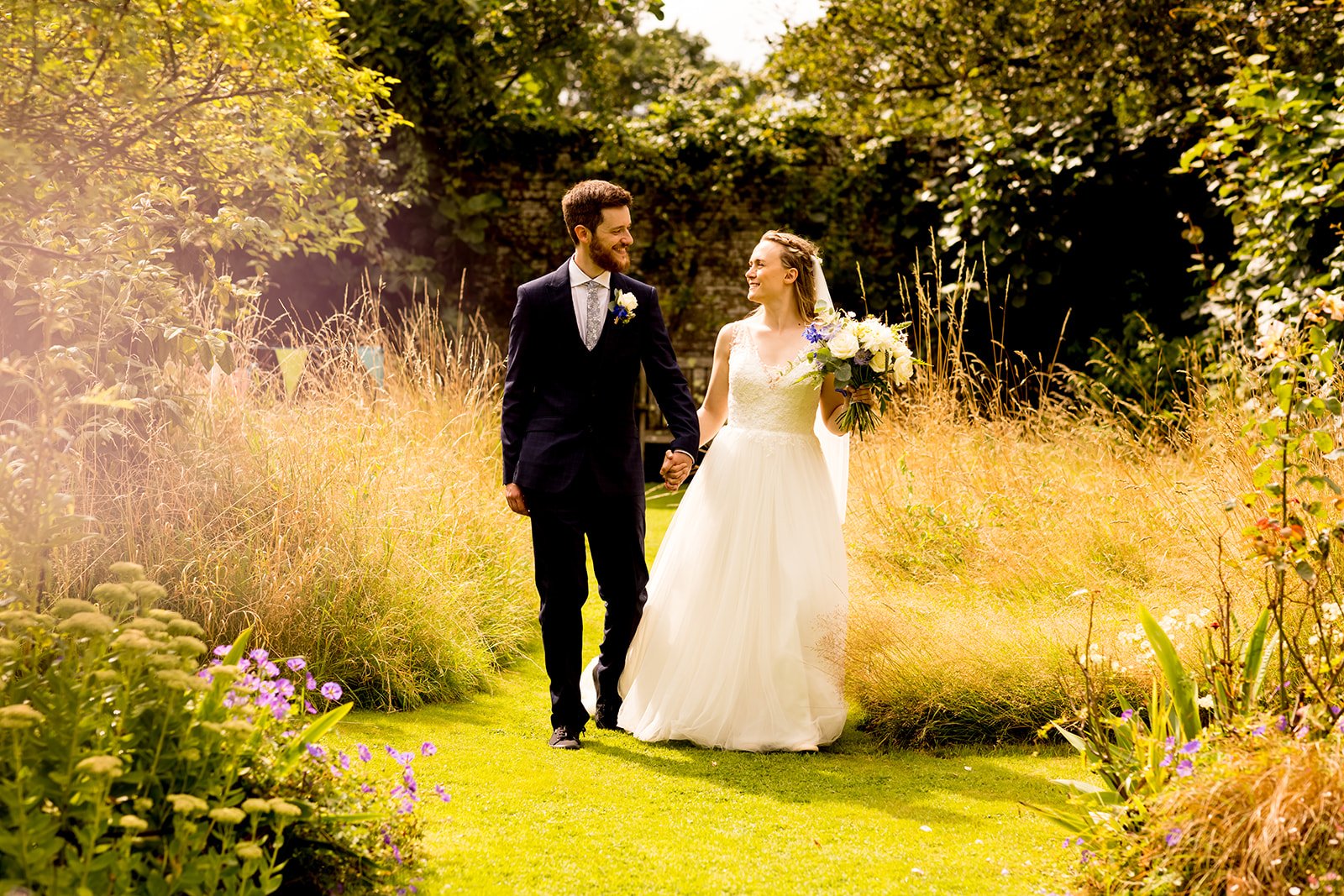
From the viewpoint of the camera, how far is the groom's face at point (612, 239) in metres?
4.11

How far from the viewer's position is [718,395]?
4820 mm

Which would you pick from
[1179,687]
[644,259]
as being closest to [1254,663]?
[1179,687]

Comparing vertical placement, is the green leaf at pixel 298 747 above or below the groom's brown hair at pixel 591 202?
below

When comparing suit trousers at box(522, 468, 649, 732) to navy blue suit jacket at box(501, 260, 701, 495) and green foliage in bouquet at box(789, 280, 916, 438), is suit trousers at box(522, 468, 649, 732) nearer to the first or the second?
navy blue suit jacket at box(501, 260, 701, 495)

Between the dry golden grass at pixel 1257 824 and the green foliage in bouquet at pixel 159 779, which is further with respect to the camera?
the dry golden grass at pixel 1257 824

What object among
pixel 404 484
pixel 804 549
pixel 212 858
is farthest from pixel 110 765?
pixel 404 484

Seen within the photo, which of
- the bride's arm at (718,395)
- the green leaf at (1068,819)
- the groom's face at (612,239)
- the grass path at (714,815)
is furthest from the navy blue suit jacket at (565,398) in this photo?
the green leaf at (1068,819)

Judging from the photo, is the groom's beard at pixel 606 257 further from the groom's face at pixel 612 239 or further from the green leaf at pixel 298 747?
the green leaf at pixel 298 747

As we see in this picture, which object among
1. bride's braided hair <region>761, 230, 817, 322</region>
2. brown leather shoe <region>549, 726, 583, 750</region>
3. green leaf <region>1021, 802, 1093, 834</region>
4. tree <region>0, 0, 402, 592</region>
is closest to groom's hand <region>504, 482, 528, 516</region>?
brown leather shoe <region>549, 726, 583, 750</region>

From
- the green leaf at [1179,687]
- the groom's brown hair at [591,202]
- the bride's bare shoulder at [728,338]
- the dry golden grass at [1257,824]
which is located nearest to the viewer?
the dry golden grass at [1257,824]

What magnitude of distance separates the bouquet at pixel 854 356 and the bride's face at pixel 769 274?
0.22 metres

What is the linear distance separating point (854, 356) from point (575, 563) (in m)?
1.24

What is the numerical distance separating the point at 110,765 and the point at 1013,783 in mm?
2815

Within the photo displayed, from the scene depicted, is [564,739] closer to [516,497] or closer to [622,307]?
[516,497]
